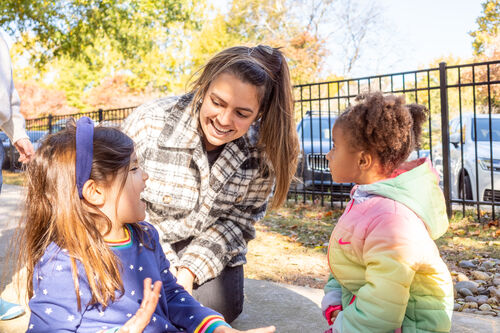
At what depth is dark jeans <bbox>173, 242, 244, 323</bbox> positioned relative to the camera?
2.57 metres

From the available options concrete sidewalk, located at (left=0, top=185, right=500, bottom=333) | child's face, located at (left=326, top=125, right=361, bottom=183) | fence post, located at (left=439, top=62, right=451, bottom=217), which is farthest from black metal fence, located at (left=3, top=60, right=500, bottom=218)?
child's face, located at (left=326, top=125, right=361, bottom=183)

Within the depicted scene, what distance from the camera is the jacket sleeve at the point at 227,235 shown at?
2.50m

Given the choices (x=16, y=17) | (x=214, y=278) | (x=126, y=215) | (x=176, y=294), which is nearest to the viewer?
(x=126, y=215)

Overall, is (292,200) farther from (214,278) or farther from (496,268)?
(214,278)

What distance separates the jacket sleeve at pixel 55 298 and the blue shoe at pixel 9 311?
4.49ft

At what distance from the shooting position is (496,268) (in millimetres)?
3900

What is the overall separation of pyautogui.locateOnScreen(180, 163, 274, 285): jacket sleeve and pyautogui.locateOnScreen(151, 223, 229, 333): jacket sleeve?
1.86 feet

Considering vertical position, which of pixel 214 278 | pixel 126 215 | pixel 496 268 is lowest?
pixel 496 268

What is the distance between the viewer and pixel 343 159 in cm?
192

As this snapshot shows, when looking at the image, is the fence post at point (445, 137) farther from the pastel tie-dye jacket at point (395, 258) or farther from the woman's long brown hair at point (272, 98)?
the pastel tie-dye jacket at point (395, 258)

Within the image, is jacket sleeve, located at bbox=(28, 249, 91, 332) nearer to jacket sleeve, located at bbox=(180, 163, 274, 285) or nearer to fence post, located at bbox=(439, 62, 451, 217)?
jacket sleeve, located at bbox=(180, 163, 274, 285)

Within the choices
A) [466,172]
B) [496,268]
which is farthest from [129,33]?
[496,268]

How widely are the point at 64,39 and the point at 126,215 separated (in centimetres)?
1325

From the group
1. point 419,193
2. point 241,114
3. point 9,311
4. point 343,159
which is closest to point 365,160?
point 343,159
